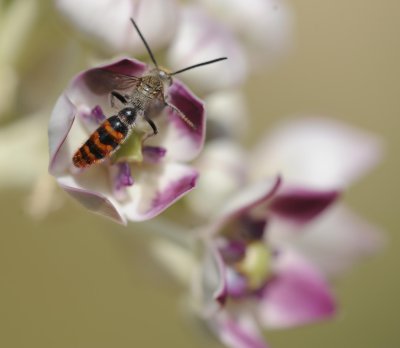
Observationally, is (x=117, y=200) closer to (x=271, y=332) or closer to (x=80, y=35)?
(x=80, y=35)

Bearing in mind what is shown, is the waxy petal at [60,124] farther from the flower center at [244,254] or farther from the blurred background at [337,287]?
the blurred background at [337,287]

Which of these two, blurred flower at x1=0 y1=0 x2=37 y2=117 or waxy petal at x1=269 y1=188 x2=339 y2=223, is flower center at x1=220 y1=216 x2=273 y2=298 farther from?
blurred flower at x1=0 y1=0 x2=37 y2=117

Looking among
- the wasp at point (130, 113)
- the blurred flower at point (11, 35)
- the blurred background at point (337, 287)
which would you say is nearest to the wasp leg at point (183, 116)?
the wasp at point (130, 113)

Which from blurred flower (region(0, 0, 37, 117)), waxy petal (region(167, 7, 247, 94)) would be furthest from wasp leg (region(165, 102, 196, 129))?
blurred flower (region(0, 0, 37, 117))

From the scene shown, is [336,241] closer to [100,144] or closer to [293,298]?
[293,298]

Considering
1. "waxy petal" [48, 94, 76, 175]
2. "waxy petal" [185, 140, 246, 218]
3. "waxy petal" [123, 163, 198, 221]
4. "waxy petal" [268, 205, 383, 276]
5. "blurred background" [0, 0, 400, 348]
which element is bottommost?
"blurred background" [0, 0, 400, 348]
